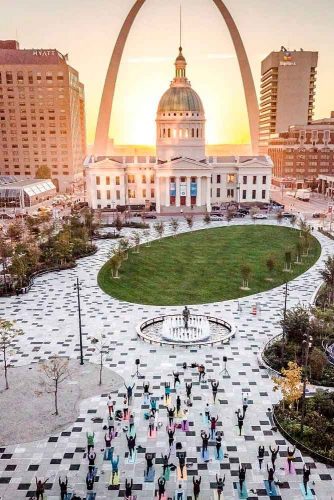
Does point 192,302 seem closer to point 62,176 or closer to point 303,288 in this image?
point 303,288

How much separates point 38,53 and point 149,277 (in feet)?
417

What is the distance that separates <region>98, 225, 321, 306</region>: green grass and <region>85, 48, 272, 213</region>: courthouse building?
3063 cm

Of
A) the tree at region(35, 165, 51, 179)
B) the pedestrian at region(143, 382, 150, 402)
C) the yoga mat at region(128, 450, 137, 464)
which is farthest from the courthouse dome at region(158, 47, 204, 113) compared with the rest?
the yoga mat at region(128, 450, 137, 464)

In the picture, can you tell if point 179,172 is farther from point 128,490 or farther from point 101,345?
point 128,490

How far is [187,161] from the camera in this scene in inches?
4208

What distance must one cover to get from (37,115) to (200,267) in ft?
388

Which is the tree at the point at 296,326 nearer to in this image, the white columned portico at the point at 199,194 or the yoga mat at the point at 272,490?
the yoga mat at the point at 272,490

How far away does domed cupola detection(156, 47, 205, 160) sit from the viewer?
119875 millimetres

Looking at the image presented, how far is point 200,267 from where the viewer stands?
58.2 m

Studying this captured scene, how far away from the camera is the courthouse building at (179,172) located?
4264 inches

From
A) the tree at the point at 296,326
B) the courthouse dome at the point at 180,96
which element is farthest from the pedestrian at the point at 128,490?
the courthouse dome at the point at 180,96

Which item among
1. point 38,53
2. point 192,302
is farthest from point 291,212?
point 38,53

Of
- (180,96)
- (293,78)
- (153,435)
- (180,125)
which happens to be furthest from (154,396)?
(293,78)

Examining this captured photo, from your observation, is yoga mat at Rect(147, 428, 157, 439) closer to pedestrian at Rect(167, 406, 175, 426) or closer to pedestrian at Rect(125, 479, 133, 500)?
pedestrian at Rect(167, 406, 175, 426)
